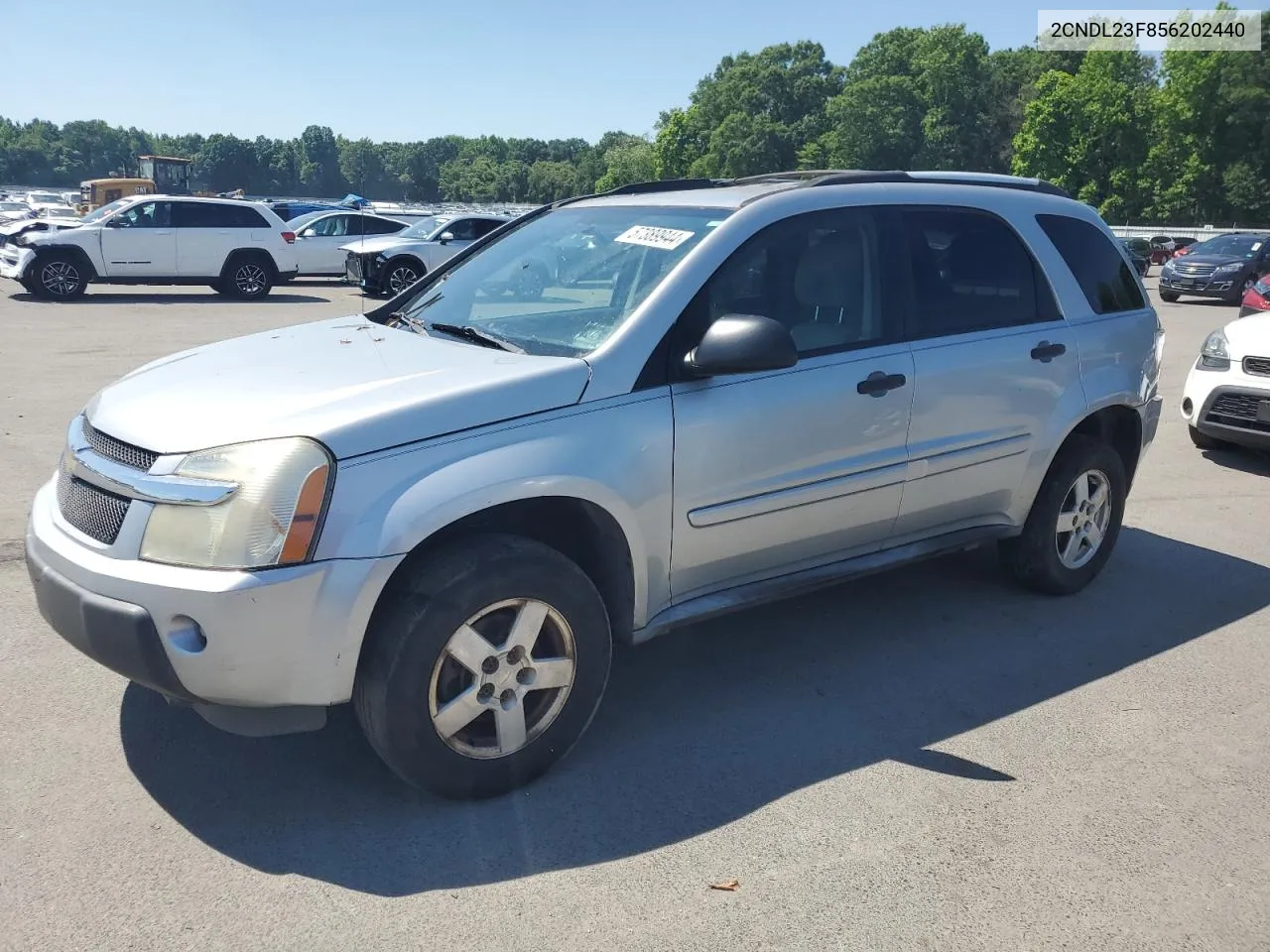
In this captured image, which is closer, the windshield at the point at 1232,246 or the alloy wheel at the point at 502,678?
the alloy wheel at the point at 502,678

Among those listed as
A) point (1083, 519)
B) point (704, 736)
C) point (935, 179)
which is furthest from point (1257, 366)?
point (704, 736)

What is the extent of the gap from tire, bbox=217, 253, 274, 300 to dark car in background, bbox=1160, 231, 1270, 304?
63.4ft

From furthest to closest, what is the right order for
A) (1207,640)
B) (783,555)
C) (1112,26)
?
(1112,26), (1207,640), (783,555)

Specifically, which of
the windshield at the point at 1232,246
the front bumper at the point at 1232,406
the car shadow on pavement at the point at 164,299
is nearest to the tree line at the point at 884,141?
the windshield at the point at 1232,246

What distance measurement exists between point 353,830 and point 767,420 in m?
1.83

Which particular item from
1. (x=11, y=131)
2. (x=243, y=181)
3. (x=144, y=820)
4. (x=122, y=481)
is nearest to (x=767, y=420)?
(x=122, y=481)

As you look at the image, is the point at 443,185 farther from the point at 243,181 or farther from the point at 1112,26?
the point at 1112,26

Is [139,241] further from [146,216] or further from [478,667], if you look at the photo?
[478,667]

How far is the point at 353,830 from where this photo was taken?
3068 millimetres

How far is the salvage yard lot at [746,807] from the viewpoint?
2.71 metres

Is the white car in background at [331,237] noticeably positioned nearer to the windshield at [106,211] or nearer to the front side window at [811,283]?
the windshield at [106,211]

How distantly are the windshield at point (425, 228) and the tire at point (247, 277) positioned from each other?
10.3ft

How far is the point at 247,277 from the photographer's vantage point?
19094 millimetres

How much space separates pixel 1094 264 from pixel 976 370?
1191 millimetres
